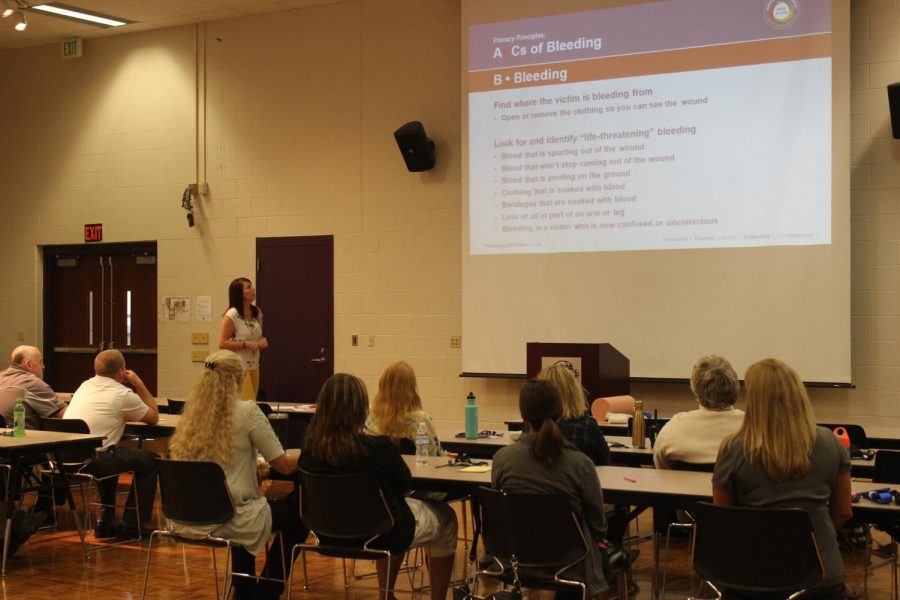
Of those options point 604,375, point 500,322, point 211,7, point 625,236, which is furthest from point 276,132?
point 604,375

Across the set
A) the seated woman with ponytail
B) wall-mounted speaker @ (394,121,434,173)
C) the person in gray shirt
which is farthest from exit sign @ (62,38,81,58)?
the seated woman with ponytail

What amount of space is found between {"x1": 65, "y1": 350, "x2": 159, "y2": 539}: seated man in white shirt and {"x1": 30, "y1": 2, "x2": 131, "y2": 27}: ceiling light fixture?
427 cm

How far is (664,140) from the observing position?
723cm

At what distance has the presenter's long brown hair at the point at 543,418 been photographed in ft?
11.3

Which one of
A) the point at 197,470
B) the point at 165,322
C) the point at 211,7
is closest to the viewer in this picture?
the point at 197,470

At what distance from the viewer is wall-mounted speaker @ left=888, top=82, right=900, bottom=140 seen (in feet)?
21.4

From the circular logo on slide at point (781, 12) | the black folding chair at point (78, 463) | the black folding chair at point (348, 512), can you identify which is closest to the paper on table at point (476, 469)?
the black folding chair at point (348, 512)

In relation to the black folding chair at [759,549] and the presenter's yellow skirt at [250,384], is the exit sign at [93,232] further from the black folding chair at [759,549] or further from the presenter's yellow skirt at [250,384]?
the black folding chair at [759,549]

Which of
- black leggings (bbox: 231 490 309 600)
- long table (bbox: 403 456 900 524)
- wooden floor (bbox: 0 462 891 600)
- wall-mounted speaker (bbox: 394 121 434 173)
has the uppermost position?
wall-mounted speaker (bbox: 394 121 434 173)

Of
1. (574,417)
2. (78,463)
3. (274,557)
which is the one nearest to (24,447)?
(78,463)

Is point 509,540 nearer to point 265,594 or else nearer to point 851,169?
point 265,594

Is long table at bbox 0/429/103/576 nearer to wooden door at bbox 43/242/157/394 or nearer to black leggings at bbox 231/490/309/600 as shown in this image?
black leggings at bbox 231/490/309/600

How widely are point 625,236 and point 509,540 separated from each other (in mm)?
4260

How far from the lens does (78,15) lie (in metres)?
9.02
